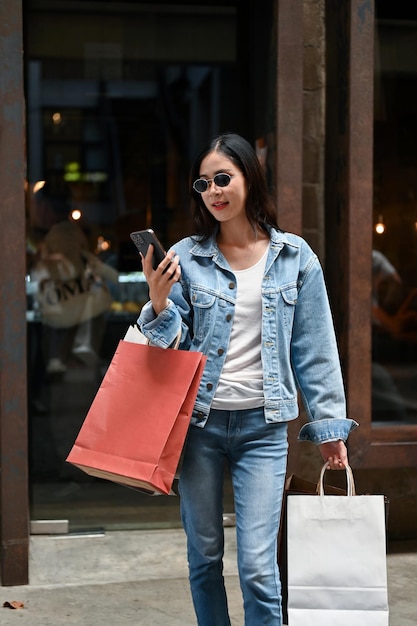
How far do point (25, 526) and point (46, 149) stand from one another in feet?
9.07

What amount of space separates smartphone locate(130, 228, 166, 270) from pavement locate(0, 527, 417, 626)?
6.36 feet

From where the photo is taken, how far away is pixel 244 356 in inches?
127

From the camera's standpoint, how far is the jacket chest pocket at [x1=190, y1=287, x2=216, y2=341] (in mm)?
3205

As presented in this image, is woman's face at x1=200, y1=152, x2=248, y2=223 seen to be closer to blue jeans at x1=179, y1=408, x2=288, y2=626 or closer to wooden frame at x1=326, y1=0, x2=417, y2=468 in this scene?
blue jeans at x1=179, y1=408, x2=288, y2=626

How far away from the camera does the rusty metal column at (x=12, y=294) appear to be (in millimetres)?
4578

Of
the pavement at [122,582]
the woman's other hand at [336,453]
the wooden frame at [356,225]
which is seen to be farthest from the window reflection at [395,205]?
the woman's other hand at [336,453]

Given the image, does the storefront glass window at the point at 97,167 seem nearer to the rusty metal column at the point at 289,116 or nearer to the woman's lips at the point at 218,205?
the rusty metal column at the point at 289,116

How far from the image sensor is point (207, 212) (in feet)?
11.2

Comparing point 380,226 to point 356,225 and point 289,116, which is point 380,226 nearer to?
point 356,225

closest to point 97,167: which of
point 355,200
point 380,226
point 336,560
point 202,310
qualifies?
point 380,226

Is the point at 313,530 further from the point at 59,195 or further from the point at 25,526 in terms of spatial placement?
the point at 59,195

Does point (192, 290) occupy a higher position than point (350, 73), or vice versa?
point (350, 73)

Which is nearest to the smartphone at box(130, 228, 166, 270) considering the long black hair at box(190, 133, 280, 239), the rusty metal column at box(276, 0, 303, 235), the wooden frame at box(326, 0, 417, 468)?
the long black hair at box(190, 133, 280, 239)

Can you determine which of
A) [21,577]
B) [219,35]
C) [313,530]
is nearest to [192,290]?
[313,530]
